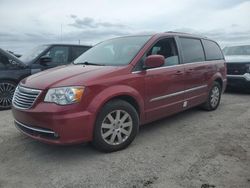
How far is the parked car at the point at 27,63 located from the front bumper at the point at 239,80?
4782 millimetres

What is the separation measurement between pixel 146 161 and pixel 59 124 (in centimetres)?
121

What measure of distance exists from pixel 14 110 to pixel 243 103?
18.7 feet

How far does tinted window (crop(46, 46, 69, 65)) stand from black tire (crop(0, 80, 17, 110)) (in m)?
1.52

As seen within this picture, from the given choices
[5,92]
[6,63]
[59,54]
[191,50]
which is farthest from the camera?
[59,54]

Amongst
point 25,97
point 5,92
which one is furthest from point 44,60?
point 25,97

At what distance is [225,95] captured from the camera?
8.63m

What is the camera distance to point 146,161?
12.0 ft

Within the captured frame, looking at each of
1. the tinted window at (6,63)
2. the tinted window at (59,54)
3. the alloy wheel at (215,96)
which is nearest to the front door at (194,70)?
the alloy wheel at (215,96)

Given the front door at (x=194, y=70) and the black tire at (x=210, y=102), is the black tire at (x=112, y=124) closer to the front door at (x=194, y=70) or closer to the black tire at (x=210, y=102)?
the front door at (x=194, y=70)

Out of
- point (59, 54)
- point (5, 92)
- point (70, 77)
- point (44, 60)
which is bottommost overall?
point (5, 92)

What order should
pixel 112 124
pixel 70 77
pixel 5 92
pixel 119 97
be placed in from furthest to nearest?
pixel 5 92 → pixel 119 97 → pixel 112 124 → pixel 70 77

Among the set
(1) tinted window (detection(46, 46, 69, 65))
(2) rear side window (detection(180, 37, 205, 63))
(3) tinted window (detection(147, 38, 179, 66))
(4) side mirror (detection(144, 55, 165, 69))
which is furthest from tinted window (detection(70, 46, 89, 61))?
(4) side mirror (detection(144, 55, 165, 69))

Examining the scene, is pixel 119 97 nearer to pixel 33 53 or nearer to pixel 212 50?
pixel 212 50

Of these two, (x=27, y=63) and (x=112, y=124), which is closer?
(x=112, y=124)
